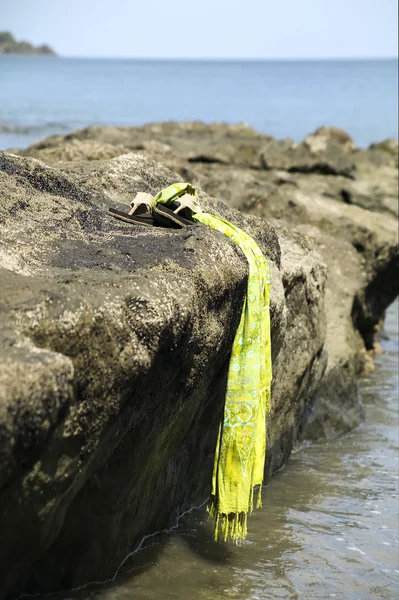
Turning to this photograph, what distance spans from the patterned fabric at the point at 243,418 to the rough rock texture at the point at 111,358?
0.10 meters

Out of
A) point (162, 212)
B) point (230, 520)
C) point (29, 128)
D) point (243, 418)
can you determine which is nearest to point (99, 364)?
point (243, 418)

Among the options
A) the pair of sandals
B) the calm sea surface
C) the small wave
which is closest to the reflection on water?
the pair of sandals

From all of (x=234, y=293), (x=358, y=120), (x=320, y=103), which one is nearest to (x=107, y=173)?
(x=234, y=293)

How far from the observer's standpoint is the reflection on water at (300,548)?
15.9 feet

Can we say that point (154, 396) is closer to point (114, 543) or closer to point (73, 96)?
point (114, 543)

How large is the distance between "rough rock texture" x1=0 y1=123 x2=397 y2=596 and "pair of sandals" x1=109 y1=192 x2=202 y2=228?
138mm

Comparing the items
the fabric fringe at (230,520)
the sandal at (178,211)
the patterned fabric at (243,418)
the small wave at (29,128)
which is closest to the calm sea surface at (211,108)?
the small wave at (29,128)

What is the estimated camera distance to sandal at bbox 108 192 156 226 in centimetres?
526

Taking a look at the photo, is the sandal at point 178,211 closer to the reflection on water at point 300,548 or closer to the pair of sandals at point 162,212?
the pair of sandals at point 162,212

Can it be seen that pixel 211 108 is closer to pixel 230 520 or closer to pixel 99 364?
pixel 230 520

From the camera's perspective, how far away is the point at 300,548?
5574mm

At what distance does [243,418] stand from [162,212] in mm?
1186

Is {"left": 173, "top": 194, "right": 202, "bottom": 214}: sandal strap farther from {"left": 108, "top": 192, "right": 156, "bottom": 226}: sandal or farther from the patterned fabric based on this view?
the patterned fabric

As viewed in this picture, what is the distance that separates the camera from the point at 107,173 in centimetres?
600
